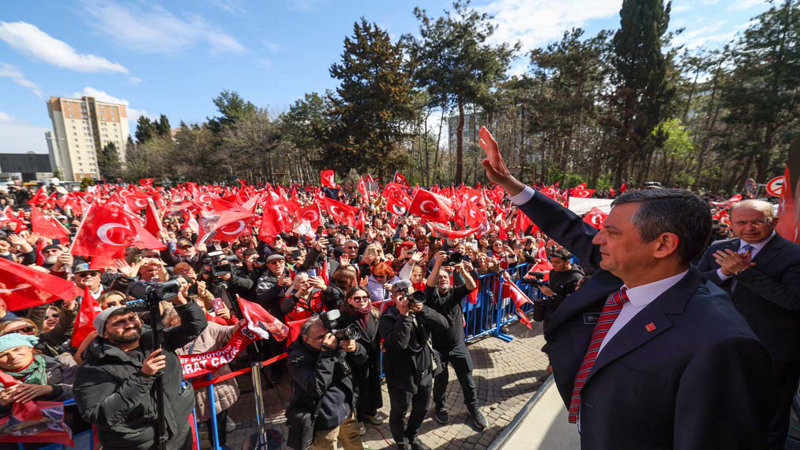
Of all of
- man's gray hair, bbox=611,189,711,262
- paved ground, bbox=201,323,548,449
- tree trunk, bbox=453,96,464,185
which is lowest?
paved ground, bbox=201,323,548,449

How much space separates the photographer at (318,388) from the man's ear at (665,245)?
2.20 m

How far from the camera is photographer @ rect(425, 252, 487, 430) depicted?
3.59 metres

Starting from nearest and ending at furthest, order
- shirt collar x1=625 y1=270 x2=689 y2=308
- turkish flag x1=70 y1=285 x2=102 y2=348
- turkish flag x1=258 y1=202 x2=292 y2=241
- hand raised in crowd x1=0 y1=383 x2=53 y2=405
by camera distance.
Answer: shirt collar x1=625 y1=270 x2=689 y2=308, hand raised in crowd x1=0 y1=383 x2=53 y2=405, turkish flag x1=70 y1=285 x2=102 y2=348, turkish flag x1=258 y1=202 x2=292 y2=241

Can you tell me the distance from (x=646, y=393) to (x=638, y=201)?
0.75m

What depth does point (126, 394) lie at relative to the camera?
230 cm

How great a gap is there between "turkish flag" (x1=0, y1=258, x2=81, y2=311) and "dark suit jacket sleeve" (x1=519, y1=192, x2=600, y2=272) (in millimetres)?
4297

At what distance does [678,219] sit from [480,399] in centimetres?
394

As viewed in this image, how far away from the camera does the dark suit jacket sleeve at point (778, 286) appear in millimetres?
2705

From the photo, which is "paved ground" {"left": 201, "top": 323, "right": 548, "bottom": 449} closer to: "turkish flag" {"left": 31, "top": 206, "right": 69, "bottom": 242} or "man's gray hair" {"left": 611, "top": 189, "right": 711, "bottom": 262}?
"man's gray hair" {"left": 611, "top": 189, "right": 711, "bottom": 262}

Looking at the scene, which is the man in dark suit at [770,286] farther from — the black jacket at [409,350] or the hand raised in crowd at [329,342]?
the hand raised in crowd at [329,342]

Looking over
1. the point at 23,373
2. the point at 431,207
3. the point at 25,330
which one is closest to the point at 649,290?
the point at 23,373

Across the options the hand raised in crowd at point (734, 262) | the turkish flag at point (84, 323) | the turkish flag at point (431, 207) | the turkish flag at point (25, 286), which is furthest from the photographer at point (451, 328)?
the turkish flag at point (25, 286)

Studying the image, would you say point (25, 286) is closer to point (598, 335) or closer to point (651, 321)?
point (598, 335)

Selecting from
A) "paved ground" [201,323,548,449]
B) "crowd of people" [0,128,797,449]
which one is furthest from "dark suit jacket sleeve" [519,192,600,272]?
"paved ground" [201,323,548,449]
